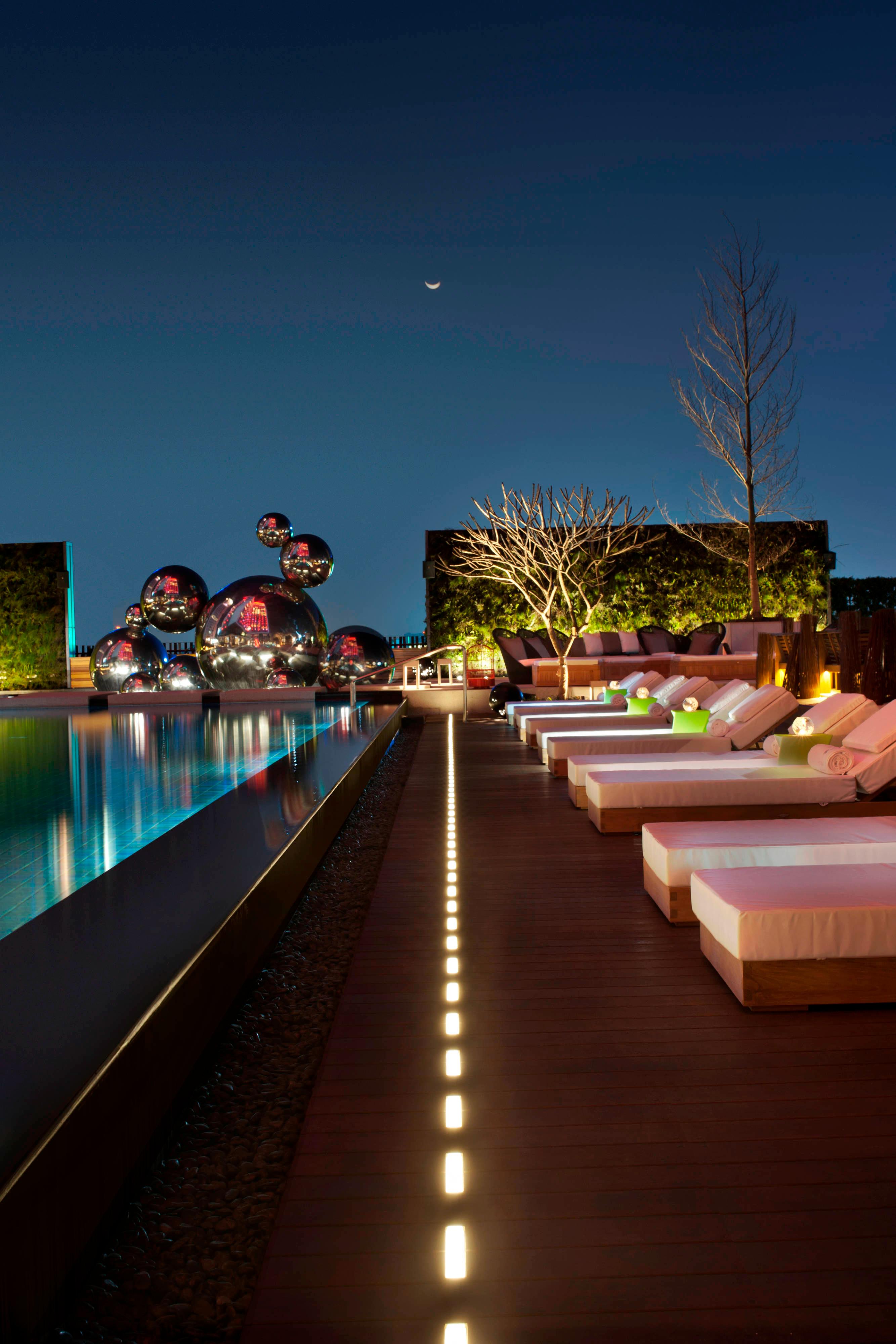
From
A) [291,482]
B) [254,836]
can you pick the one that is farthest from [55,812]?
[291,482]

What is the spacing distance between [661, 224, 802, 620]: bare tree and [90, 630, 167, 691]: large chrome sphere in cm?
931

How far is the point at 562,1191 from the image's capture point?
190 cm

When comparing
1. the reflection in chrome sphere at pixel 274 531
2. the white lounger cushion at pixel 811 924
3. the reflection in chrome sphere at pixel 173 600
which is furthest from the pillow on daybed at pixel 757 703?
the reflection in chrome sphere at pixel 173 600

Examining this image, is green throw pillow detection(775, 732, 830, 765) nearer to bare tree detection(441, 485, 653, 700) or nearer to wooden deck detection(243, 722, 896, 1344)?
wooden deck detection(243, 722, 896, 1344)

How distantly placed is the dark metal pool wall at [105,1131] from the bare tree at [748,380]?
1324cm

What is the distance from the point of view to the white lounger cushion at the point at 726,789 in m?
4.75

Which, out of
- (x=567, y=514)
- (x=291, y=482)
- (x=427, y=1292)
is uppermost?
(x=291, y=482)

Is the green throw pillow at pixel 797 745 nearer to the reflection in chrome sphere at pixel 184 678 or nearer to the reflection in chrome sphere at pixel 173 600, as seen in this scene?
the reflection in chrome sphere at pixel 173 600

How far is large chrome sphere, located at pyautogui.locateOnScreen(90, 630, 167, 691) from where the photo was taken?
48.5ft

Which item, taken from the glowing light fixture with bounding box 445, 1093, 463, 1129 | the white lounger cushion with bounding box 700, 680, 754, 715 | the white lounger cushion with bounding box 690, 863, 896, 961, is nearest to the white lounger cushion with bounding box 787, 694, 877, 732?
the white lounger cushion with bounding box 700, 680, 754, 715

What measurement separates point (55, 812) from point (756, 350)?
1272cm

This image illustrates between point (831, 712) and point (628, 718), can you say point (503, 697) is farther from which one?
point (831, 712)

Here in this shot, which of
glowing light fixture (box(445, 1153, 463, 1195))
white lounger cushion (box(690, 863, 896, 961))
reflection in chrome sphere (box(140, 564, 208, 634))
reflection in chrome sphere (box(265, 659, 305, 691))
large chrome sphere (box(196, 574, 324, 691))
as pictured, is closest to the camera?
glowing light fixture (box(445, 1153, 463, 1195))

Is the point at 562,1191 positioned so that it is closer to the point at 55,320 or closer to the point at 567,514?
the point at 567,514
